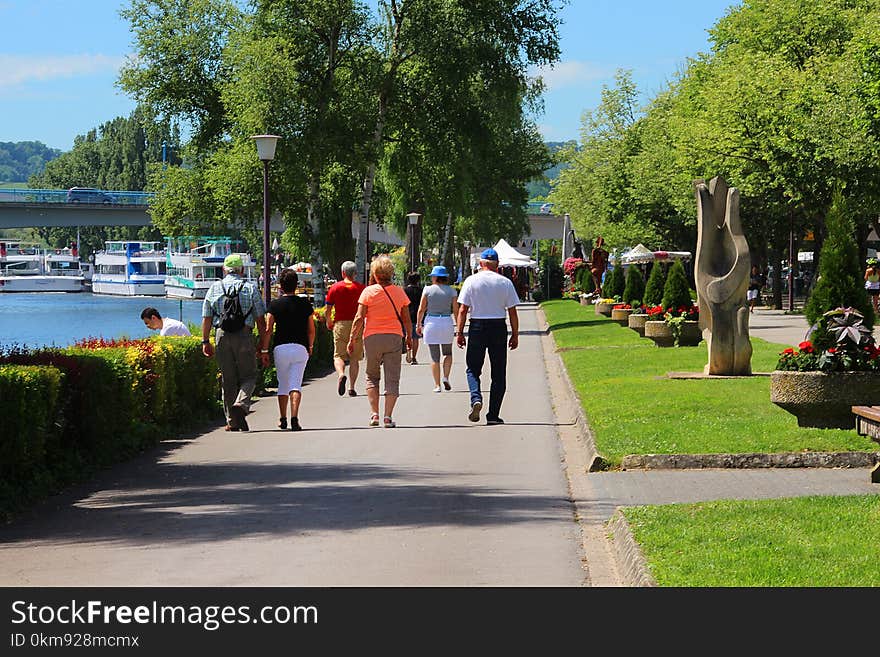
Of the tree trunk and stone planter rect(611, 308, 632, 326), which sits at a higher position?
the tree trunk

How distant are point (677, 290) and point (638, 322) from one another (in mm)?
6389

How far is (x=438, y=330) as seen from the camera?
2098 centimetres

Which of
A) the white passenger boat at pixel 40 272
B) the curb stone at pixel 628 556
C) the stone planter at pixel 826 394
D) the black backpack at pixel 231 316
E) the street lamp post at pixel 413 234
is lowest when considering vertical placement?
the white passenger boat at pixel 40 272

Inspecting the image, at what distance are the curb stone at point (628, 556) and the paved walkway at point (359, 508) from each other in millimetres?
90

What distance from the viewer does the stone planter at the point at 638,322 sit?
33.6 m

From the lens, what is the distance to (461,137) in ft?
138

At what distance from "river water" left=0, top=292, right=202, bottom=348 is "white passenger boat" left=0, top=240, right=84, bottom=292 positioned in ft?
23.2

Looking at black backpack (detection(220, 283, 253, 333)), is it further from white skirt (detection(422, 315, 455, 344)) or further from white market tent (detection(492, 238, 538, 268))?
white market tent (detection(492, 238, 538, 268))

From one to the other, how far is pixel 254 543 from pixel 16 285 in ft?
414

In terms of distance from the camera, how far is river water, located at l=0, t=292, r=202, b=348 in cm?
5778

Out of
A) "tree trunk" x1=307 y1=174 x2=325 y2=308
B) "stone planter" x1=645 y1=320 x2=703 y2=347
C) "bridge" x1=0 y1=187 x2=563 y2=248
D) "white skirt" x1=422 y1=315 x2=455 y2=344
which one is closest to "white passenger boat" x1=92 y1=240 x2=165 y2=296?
"bridge" x1=0 y1=187 x2=563 y2=248

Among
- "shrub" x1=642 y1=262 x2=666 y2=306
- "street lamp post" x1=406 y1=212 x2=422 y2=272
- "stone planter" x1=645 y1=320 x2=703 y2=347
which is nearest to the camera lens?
"stone planter" x1=645 y1=320 x2=703 y2=347

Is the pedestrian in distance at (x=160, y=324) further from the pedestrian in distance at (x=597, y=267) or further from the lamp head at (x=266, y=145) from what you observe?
the pedestrian in distance at (x=597, y=267)

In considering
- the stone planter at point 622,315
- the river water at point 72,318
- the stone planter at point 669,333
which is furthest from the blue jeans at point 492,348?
the river water at point 72,318
